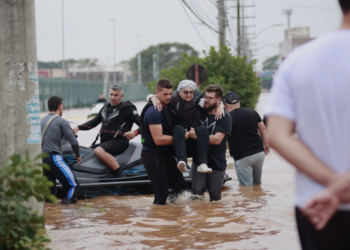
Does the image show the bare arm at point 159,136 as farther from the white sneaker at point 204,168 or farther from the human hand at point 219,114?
the human hand at point 219,114

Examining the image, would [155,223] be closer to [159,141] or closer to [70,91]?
[159,141]

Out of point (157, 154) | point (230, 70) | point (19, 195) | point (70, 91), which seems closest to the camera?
point (19, 195)

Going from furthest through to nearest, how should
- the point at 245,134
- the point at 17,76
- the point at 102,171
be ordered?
the point at 245,134 → the point at 102,171 → the point at 17,76

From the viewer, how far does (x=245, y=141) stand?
7.78 meters

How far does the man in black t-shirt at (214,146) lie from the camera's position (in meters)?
6.37

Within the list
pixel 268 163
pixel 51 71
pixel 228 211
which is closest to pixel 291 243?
pixel 228 211

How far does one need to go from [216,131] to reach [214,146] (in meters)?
0.22

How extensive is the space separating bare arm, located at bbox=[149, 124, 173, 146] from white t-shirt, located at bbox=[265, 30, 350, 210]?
13.4 ft

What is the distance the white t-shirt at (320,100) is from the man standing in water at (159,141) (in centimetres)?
410

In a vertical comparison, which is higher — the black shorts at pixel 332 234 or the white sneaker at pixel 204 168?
the black shorts at pixel 332 234

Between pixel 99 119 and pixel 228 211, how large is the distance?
2.94m

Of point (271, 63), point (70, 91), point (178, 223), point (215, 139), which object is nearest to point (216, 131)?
point (215, 139)

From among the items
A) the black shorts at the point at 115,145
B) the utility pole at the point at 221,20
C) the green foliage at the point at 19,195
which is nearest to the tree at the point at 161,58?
the utility pole at the point at 221,20

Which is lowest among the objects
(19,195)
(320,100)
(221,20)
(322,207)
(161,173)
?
(161,173)
